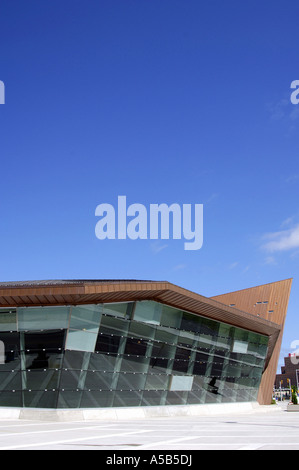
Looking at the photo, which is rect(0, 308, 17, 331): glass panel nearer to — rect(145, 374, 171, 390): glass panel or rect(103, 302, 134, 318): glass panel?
rect(103, 302, 134, 318): glass panel

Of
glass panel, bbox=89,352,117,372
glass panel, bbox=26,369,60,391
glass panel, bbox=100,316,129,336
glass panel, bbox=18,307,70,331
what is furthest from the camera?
glass panel, bbox=100,316,129,336

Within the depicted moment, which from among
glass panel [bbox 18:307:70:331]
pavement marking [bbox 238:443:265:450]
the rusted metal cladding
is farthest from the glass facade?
the rusted metal cladding

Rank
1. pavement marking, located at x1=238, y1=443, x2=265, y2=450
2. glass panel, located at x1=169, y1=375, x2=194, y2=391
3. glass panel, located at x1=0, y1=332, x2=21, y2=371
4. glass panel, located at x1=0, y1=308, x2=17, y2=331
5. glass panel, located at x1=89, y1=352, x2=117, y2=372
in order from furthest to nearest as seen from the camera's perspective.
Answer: glass panel, located at x1=169, y1=375, x2=194, y2=391 → glass panel, located at x1=89, y1=352, x2=117, y2=372 → glass panel, located at x1=0, y1=308, x2=17, y2=331 → glass panel, located at x1=0, y1=332, x2=21, y2=371 → pavement marking, located at x1=238, y1=443, x2=265, y2=450

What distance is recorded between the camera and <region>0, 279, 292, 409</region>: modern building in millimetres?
19250

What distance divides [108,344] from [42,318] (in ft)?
10.7

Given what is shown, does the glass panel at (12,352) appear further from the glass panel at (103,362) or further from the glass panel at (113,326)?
the glass panel at (113,326)

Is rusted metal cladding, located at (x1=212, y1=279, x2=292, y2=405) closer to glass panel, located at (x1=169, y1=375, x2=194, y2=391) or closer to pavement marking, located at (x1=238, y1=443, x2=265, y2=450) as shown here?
glass panel, located at (x1=169, y1=375, x2=194, y2=391)

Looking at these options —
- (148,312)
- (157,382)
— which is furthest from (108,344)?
(157,382)

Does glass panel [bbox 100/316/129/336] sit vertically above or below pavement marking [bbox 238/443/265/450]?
above

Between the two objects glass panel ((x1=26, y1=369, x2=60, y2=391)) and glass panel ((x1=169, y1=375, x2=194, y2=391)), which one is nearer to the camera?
glass panel ((x1=26, y1=369, x2=60, y2=391))

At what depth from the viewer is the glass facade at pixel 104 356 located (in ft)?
63.7

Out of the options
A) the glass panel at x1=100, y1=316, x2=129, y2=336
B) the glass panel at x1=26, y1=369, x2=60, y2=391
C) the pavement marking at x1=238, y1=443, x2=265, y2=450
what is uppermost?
the glass panel at x1=100, y1=316, x2=129, y2=336

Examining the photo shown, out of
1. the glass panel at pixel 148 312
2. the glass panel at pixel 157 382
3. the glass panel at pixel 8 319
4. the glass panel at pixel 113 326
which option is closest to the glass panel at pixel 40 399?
the glass panel at pixel 8 319

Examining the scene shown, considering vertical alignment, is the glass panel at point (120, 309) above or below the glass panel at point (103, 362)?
above
